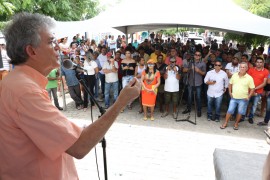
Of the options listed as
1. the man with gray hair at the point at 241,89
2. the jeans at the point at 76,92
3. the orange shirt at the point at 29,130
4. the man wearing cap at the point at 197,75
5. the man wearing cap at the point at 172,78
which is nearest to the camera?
the orange shirt at the point at 29,130

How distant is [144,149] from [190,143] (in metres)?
1.07

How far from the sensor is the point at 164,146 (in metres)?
5.10

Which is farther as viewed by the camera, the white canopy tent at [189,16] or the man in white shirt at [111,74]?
the man in white shirt at [111,74]

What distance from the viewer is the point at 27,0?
9359 millimetres

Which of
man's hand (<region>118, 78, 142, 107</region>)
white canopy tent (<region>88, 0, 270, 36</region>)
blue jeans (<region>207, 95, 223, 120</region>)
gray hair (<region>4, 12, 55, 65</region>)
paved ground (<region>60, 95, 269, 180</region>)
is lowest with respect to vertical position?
paved ground (<region>60, 95, 269, 180</region>)

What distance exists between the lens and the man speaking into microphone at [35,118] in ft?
3.59

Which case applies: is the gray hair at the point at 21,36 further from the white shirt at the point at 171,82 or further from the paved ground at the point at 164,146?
the white shirt at the point at 171,82

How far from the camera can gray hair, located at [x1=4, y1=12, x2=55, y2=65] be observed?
4.12ft

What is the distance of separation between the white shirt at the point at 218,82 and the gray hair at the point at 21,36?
5819 mm

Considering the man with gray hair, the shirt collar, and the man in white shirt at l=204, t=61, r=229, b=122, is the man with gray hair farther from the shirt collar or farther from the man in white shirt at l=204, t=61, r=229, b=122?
the shirt collar

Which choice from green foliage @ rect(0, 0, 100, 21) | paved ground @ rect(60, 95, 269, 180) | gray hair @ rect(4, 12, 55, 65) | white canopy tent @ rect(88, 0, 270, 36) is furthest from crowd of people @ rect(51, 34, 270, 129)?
green foliage @ rect(0, 0, 100, 21)

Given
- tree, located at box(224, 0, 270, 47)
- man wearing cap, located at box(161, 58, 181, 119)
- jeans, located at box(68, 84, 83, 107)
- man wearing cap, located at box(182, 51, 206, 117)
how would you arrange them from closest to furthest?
1. man wearing cap, located at box(161, 58, 181, 119)
2. man wearing cap, located at box(182, 51, 206, 117)
3. jeans, located at box(68, 84, 83, 107)
4. tree, located at box(224, 0, 270, 47)

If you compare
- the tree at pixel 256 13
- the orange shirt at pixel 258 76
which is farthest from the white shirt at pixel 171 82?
the tree at pixel 256 13

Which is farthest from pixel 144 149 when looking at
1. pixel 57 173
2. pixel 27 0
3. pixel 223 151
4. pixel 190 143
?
pixel 27 0
